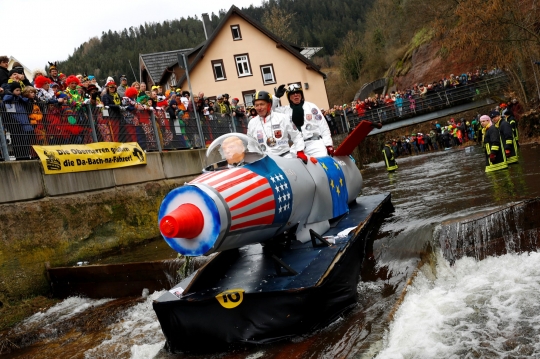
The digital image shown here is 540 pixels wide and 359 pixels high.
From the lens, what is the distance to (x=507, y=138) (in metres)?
14.9

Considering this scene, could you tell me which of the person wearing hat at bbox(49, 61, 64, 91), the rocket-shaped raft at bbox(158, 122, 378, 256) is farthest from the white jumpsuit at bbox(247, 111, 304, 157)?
the person wearing hat at bbox(49, 61, 64, 91)

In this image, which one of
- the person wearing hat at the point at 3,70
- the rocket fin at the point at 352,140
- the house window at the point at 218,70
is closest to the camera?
the rocket fin at the point at 352,140

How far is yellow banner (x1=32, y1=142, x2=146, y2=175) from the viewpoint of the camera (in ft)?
35.8

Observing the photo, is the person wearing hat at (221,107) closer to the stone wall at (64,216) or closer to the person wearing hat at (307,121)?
the stone wall at (64,216)

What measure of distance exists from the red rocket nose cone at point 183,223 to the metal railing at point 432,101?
34167mm

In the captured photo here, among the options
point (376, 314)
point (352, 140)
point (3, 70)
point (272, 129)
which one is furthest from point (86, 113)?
point (376, 314)

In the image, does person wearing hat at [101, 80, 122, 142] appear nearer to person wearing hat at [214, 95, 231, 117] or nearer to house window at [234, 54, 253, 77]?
person wearing hat at [214, 95, 231, 117]

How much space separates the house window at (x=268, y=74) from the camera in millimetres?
48781

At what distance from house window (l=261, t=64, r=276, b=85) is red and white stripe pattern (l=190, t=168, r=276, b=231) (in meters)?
43.4

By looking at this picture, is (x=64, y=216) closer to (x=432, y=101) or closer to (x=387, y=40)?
(x=432, y=101)


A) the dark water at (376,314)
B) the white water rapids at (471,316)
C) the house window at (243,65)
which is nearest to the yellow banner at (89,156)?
the dark water at (376,314)

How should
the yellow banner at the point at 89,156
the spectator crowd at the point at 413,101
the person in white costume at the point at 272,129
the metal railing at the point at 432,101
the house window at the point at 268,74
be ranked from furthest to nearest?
the house window at the point at 268,74, the spectator crowd at the point at 413,101, the metal railing at the point at 432,101, the yellow banner at the point at 89,156, the person in white costume at the point at 272,129

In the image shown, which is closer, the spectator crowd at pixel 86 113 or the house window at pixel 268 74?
the spectator crowd at pixel 86 113

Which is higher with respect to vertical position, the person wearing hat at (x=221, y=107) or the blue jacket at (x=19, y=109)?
the person wearing hat at (x=221, y=107)
